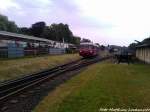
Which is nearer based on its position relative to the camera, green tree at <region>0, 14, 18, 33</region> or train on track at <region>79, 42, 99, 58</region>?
train on track at <region>79, 42, 99, 58</region>

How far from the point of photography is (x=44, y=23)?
117 metres

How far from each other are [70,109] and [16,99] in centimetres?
379

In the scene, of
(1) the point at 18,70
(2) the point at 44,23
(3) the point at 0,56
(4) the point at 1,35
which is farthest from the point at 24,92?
(2) the point at 44,23

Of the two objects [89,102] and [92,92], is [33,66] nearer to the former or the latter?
[92,92]

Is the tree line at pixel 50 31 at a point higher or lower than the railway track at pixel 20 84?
higher

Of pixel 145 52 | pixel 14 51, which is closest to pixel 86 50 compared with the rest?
pixel 145 52

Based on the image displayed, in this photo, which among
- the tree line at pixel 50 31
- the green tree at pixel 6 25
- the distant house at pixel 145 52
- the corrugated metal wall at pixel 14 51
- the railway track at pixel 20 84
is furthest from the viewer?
the tree line at pixel 50 31

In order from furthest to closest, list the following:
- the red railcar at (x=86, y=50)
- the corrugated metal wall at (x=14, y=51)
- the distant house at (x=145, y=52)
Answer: the red railcar at (x=86, y=50) < the corrugated metal wall at (x=14, y=51) < the distant house at (x=145, y=52)

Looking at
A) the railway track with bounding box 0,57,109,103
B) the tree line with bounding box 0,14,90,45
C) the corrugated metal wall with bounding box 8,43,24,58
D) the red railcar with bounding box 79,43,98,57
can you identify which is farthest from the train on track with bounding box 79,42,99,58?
the tree line with bounding box 0,14,90,45

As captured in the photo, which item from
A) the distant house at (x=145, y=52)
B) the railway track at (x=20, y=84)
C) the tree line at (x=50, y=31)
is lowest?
the railway track at (x=20, y=84)

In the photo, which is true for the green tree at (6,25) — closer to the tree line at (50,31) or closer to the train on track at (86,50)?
the tree line at (50,31)

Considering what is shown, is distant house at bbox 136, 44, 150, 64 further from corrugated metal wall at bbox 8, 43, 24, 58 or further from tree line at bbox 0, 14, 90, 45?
tree line at bbox 0, 14, 90, 45

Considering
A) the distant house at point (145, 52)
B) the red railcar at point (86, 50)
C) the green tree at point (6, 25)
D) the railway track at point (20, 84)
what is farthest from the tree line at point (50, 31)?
the railway track at point (20, 84)

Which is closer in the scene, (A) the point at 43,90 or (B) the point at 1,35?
(A) the point at 43,90
